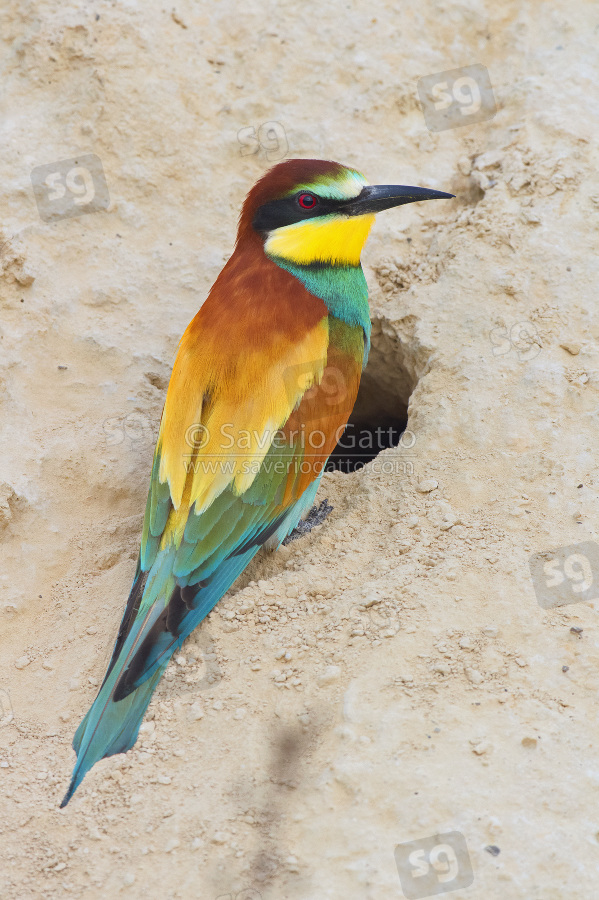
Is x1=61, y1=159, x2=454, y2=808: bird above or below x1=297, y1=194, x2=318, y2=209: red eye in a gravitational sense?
below

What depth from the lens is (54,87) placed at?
3.97m

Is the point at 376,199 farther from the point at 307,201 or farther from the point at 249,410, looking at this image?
the point at 249,410

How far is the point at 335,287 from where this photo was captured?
3.23m

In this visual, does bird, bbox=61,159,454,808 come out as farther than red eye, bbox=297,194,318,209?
No

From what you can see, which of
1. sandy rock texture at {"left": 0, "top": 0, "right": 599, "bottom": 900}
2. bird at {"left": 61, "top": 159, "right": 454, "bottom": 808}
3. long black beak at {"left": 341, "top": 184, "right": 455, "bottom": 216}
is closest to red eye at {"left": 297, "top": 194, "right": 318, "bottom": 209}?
bird at {"left": 61, "top": 159, "right": 454, "bottom": 808}

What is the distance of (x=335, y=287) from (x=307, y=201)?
0.34 metres

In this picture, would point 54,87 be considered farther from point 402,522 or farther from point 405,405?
point 402,522

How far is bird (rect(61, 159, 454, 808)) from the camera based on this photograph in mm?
2602

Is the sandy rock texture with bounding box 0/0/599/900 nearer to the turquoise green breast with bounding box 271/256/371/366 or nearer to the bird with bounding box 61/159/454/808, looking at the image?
the bird with bounding box 61/159/454/808

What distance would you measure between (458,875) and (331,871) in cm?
29

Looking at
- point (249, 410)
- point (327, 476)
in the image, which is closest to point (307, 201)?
point (249, 410)

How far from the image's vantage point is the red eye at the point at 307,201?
3168 mm

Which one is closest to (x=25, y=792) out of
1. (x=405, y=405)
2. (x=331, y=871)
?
(x=331, y=871)

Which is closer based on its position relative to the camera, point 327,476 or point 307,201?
point 307,201
